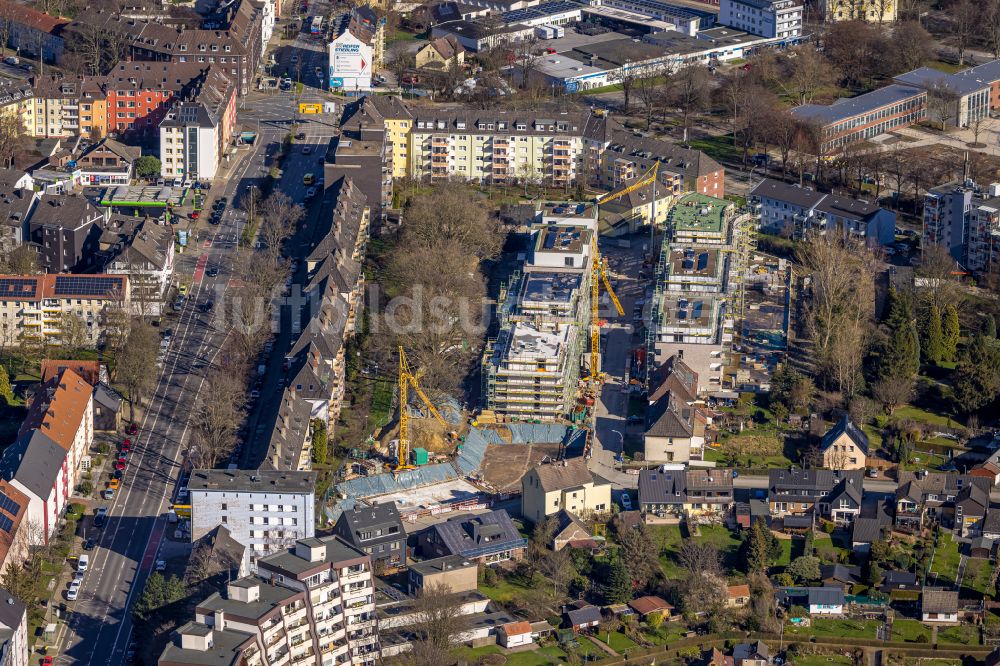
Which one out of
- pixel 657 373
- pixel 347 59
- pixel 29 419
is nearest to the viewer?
pixel 29 419

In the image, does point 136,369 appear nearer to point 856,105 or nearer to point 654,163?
point 654,163

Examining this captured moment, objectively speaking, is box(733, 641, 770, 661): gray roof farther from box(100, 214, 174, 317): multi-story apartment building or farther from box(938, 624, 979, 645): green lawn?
box(100, 214, 174, 317): multi-story apartment building

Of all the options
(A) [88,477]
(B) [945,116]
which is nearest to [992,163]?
(B) [945,116]

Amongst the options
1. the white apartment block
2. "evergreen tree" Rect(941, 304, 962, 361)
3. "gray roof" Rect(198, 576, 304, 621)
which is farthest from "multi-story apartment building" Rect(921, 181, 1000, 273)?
"gray roof" Rect(198, 576, 304, 621)

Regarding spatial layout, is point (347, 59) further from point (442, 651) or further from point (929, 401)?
point (442, 651)

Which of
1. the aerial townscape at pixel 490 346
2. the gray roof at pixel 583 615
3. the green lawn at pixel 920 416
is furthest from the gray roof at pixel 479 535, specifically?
the green lawn at pixel 920 416
